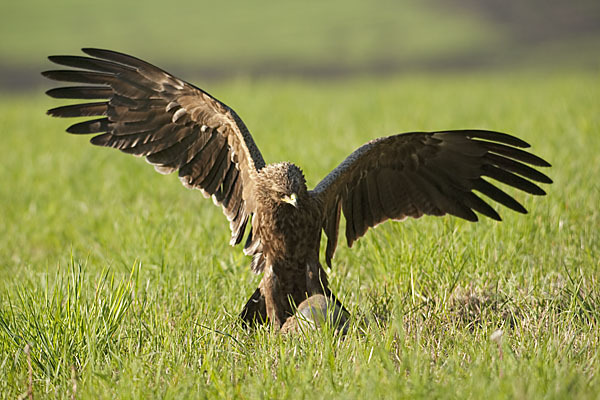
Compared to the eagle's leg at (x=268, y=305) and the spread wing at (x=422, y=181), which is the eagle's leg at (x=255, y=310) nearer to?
the eagle's leg at (x=268, y=305)

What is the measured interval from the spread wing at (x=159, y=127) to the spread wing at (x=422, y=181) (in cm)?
69

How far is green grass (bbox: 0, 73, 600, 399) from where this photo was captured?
2.79 m

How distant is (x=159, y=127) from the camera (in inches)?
168

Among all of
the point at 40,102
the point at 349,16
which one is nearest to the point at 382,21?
the point at 349,16

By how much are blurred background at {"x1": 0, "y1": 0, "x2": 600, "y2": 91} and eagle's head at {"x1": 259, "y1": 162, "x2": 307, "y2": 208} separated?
26500mm

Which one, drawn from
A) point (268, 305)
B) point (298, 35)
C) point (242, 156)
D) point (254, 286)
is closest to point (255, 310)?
point (268, 305)

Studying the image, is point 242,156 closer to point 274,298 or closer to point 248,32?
point 274,298

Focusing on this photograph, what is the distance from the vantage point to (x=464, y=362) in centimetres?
303

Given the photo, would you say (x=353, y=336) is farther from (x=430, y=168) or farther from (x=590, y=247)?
(x=590, y=247)

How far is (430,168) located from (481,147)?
338 millimetres

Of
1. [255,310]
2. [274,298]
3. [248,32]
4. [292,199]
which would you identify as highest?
[248,32]

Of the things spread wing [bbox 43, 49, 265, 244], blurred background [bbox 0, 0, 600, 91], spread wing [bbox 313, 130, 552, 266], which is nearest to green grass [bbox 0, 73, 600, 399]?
spread wing [bbox 313, 130, 552, 266]

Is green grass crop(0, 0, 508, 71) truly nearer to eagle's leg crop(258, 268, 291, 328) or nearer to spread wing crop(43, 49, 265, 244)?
spread wing crop(43, 49, 265, 244)

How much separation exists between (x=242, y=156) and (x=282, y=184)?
0.70m
